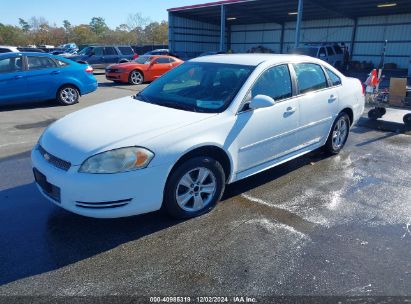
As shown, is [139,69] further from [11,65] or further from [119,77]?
[11,65]

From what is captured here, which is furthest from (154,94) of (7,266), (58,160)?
(7,266)

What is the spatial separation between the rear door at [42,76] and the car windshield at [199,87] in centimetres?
625

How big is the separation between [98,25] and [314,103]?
102 m

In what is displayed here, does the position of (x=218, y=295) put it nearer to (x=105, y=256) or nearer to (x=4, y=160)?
(x=105, y=256)

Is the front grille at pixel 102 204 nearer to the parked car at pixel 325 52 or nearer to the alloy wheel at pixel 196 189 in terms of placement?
the alloy wheel at pixel 196 189

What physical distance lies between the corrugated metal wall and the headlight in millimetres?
26644

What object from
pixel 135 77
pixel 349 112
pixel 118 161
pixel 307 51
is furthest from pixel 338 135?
pixel 307 51

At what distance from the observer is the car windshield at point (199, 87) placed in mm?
3871

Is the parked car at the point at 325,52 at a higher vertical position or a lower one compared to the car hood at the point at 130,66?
higher

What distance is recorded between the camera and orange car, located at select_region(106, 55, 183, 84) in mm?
16406

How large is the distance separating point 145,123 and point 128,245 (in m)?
1.17

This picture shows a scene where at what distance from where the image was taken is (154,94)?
4.44 metres

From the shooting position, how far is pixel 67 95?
10.3 m

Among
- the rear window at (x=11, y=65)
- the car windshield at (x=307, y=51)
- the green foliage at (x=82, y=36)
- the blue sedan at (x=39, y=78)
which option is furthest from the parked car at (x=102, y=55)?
the green foliage at (x=82, y=36)
